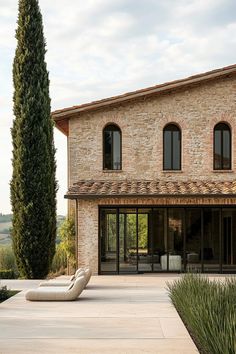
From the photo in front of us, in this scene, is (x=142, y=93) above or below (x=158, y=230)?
above

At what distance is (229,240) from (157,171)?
404 centimetres

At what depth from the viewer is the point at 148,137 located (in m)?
27.3

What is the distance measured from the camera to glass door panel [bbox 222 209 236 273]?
2612 centimetres

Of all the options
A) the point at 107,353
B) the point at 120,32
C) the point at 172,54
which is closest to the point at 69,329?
the point at 107,353

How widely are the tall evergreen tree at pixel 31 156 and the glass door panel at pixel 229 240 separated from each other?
267 inches

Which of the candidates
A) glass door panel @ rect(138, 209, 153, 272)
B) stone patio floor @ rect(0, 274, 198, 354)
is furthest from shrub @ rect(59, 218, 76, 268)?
stone patio floor @ rect(0, 274, 198, 354)

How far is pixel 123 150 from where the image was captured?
27.3 m

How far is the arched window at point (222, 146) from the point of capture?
2742 centimetres

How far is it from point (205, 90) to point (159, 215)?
565 centimetres

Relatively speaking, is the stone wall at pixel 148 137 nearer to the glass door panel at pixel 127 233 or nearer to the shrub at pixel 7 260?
the glass door panel at pixel 127 233

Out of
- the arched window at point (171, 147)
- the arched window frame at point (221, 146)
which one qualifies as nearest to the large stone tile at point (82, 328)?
the arched window at point (171, 147)

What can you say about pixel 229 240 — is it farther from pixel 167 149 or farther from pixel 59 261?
pixel 59 261

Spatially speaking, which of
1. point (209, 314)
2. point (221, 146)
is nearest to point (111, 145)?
point (221, 146)

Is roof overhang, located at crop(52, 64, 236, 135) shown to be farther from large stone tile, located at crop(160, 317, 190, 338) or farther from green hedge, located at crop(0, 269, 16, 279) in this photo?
large stone tile, located at crop(160, 317, 190, 338)
